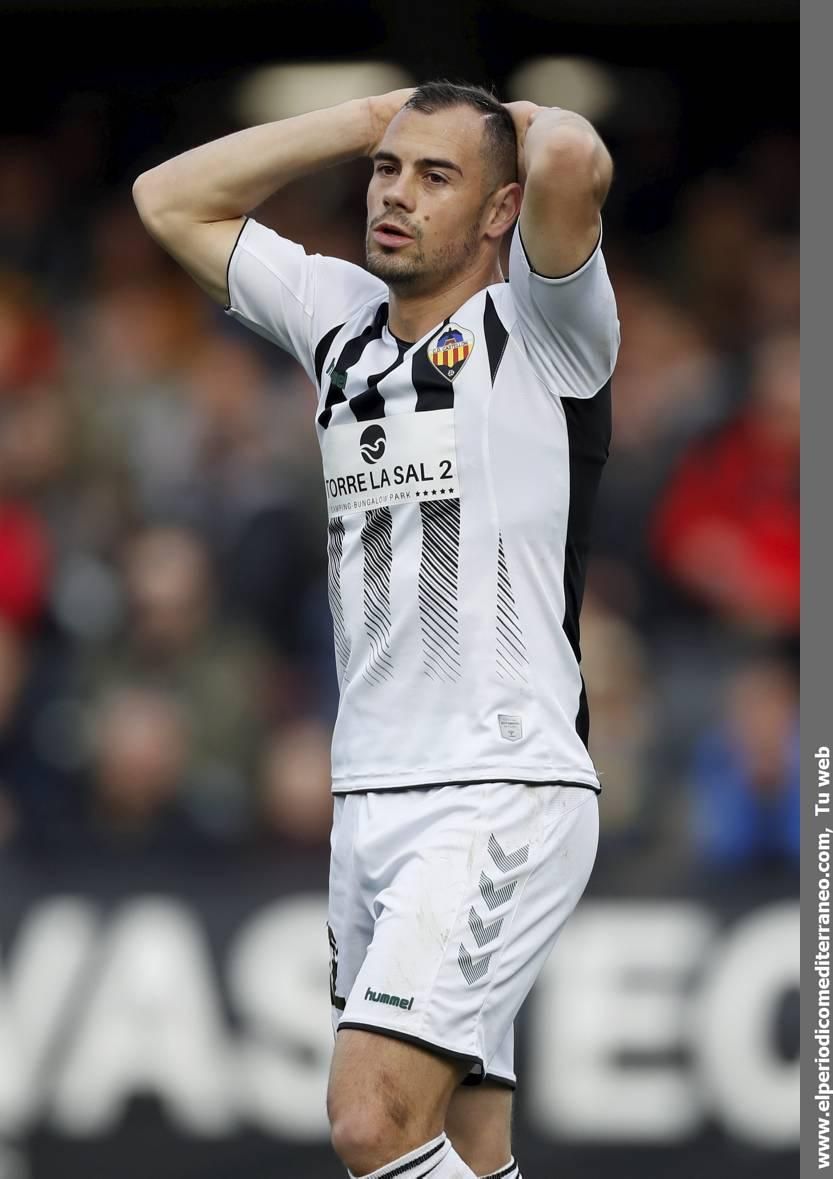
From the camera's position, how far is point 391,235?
3727mm

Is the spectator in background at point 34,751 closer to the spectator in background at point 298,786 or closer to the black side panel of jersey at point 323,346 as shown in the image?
the spectator in background at point 298,786

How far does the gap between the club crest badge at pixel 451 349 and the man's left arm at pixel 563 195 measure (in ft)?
0.84

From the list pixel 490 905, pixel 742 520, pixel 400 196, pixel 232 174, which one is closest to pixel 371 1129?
pixel 490 905

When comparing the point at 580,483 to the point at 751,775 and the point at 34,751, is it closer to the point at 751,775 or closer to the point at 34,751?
the point at 751,775

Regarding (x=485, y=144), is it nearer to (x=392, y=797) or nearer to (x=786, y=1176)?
(x=392, y=797)

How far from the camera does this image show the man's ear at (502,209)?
12.6 feet

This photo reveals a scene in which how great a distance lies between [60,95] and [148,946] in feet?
11.5

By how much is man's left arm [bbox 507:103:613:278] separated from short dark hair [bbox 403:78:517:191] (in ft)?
1.06

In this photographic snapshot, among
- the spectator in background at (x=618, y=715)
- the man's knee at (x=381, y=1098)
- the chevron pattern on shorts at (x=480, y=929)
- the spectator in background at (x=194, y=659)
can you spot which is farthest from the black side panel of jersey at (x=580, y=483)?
the spectator in background at (x=194, y=659)

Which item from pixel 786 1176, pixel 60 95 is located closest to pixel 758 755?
pixel 786 1176

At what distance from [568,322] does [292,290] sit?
2.60 feet

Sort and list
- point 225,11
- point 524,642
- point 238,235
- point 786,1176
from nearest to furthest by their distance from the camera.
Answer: point 524,642 < point 238,235 < point 786,1176 < point 225,11

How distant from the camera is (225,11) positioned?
7309mm

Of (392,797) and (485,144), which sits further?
(485,144)
